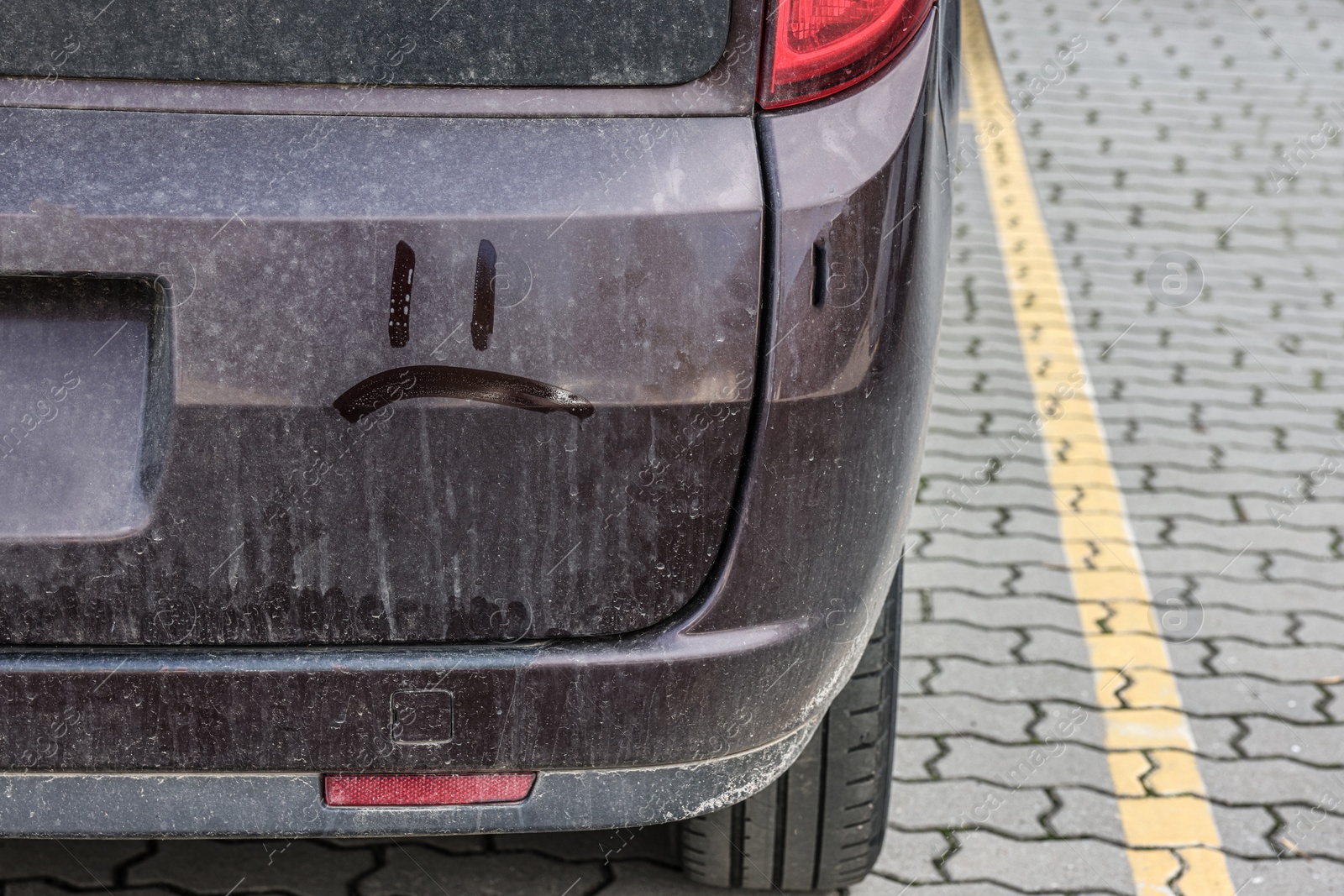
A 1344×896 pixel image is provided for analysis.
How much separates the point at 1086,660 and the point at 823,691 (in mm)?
1616

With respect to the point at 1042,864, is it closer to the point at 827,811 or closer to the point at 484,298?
the point at 827,811

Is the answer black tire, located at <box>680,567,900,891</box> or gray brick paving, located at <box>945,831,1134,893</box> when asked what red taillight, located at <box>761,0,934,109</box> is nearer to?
black tire, located at <box>680,567,900,891</box>

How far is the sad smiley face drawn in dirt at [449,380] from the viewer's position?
1473 millimetres

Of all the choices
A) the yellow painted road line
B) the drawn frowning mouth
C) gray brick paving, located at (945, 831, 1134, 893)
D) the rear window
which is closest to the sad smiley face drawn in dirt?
the drawn frowning mouth

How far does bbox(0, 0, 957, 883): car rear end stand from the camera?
1.47 m

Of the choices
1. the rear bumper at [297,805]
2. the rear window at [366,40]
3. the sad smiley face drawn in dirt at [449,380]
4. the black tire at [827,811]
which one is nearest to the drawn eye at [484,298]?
the sad smiley face drawn in dirt at [449,380]

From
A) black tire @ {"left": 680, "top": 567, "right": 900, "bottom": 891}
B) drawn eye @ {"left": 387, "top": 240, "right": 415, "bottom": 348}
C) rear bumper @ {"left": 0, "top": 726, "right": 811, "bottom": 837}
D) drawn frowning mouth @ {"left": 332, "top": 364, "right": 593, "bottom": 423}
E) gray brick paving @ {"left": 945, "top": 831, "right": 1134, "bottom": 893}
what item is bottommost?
gray brick paving @ {"left": 945, "top": 831, "right": 1134, "bottom": 893}

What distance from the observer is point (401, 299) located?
4.83 ft

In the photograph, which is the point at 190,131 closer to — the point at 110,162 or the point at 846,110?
the point at 110,162

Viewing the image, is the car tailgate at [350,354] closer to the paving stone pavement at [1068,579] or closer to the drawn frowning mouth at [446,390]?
the drawn frowning mouth at [446,390]

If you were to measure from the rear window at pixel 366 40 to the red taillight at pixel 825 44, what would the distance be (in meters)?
0.07

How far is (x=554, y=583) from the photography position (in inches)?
61.4

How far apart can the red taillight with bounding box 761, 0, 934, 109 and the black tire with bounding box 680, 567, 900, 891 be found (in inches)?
33.1


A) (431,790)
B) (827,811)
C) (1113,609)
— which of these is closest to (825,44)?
(431,790)
